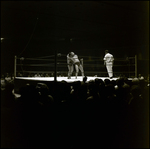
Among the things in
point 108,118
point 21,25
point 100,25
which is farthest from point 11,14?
point 108,118

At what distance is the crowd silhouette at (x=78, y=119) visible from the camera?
6.43 ft

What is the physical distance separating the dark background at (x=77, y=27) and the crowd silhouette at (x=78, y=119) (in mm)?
2767

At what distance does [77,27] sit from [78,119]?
6.24 metres

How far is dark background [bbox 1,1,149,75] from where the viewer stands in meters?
5.50

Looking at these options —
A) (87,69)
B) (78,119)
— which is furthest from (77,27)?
(78,119)

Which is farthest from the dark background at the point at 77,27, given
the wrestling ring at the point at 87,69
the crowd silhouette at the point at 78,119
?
the crowd silhouette at the point at 78,119

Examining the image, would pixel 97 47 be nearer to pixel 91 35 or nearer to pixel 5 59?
pixel 91 35

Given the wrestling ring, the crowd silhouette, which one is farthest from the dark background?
the crowd silhouette

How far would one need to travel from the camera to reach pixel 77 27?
8266 mm

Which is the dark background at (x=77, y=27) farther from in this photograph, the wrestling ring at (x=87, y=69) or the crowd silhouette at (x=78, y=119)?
the crowd silhouette at (x=78, y=119)

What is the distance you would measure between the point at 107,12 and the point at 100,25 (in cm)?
188

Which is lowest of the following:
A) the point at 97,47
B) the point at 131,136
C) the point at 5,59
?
the point at 131,136

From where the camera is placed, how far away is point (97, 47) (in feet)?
35.4

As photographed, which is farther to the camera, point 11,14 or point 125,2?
point 11,14
